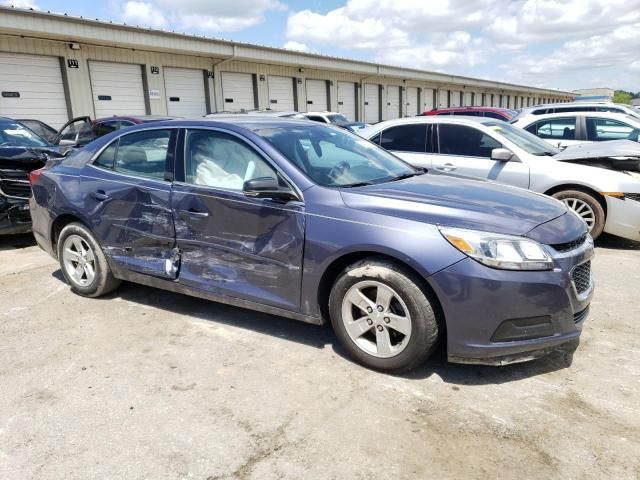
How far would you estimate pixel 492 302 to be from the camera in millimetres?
2779

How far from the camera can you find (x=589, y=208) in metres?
5.95

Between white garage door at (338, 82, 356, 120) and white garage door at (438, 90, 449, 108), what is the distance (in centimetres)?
1289

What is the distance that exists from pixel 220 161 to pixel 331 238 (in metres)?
1.17

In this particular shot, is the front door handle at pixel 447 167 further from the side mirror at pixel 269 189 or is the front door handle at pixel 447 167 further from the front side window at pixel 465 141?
the side mirror at pixel 269 189

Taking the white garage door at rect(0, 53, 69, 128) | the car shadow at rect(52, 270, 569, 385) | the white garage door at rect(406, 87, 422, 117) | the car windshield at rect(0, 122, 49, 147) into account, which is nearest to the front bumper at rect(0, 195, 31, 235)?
the car shadow at rect(52, 270, 569, 385)

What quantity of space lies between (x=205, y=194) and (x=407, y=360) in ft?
5.99

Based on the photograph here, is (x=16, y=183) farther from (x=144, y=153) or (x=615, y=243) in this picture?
(x=615, y=243)

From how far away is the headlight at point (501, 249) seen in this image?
9.16 feet

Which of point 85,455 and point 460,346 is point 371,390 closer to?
point 460,346

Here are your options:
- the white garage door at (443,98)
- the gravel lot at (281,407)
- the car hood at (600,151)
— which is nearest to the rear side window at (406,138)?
the car hood at (600,151)

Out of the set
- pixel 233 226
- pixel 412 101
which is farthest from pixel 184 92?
pixel 412 101

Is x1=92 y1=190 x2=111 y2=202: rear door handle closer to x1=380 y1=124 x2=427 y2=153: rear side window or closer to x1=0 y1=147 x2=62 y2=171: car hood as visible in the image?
x1=0 y1=147 x2=62 y2=171: car hood

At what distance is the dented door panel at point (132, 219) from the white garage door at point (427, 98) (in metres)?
34.4

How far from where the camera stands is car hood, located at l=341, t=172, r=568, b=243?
2.95 meters
